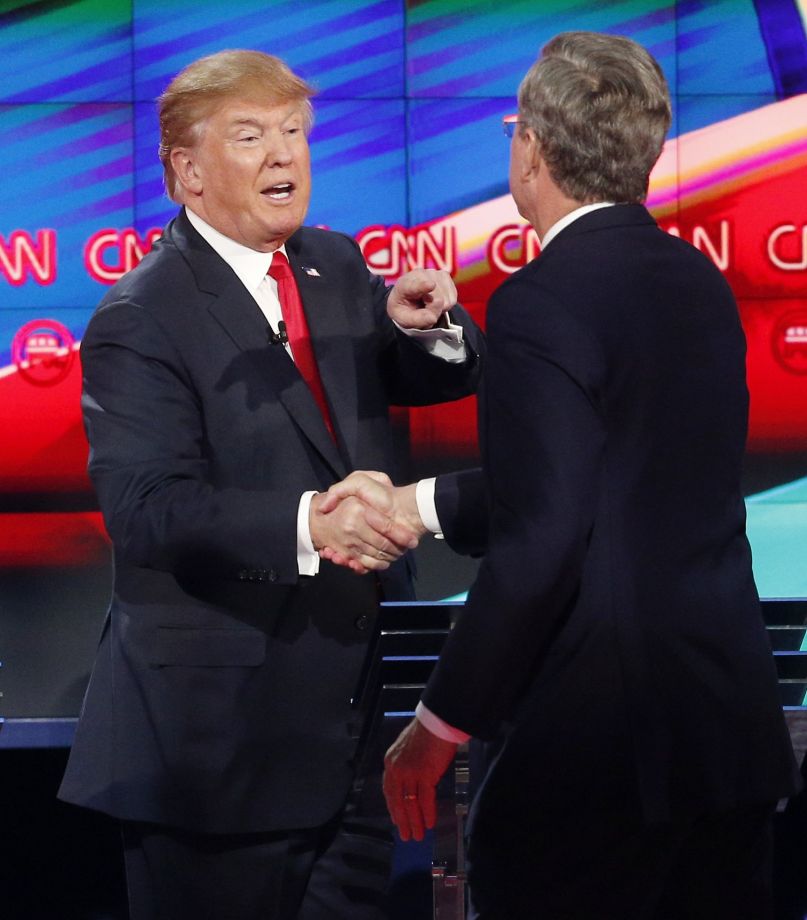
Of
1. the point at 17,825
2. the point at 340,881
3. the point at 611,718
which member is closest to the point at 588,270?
the point at 611,718

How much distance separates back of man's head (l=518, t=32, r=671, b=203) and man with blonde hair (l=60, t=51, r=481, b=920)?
588mm

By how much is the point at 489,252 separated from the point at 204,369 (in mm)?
4227

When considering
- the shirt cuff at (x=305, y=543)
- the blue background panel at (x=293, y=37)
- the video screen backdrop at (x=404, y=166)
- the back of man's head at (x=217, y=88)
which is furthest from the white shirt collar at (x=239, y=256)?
the blue background panel at (x=293, y=37)

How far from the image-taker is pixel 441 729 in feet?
5.26

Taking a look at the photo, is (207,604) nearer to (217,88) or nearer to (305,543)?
(305,543)

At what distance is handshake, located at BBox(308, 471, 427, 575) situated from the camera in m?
2.00

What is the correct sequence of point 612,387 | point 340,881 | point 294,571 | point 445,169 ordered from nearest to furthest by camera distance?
point 612,387 → point 294,571 → point 340,881 → point 445,169

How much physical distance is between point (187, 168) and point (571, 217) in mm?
843

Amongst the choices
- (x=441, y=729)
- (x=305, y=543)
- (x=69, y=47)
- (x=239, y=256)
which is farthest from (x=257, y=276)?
(x=69, y=47)

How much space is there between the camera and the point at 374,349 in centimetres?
233

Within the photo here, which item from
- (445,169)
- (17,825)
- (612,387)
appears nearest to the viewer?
(612,387)

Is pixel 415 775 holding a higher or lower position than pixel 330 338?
lower

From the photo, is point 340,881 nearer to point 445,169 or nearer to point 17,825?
point 17,825

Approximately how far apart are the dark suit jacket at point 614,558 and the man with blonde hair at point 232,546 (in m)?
0.49
